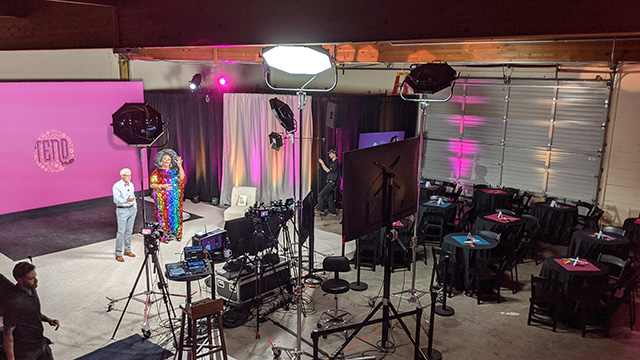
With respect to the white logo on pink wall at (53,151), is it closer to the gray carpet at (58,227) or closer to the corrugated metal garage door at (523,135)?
the gray carpet at (58,227)

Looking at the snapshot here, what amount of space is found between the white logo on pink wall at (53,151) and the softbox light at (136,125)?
16.9ft

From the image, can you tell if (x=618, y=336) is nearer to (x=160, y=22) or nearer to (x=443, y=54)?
(x=443, y=54)

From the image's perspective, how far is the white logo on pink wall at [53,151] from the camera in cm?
969

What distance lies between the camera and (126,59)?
37.4 feet

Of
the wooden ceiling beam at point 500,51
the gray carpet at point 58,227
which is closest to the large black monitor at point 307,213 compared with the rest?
the wooden ceiling beam at point 500,51

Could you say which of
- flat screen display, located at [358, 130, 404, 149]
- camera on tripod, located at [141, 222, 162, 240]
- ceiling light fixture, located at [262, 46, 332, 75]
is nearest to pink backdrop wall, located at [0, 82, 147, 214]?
flat screen display, located at [358, 130, 404, 149]

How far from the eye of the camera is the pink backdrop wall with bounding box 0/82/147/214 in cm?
932

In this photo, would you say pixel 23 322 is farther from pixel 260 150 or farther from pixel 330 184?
pixel 260 150

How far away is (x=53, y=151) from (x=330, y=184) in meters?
5.83

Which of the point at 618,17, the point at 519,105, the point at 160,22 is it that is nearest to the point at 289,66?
the point at 160,22

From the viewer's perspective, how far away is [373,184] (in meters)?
4.20

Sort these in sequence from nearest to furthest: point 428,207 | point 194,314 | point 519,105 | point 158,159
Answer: point 194,314, point 428,207, point 158,159, point 519,105

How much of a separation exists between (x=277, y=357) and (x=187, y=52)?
24.0 feet

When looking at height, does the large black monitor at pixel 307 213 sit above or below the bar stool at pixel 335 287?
above
